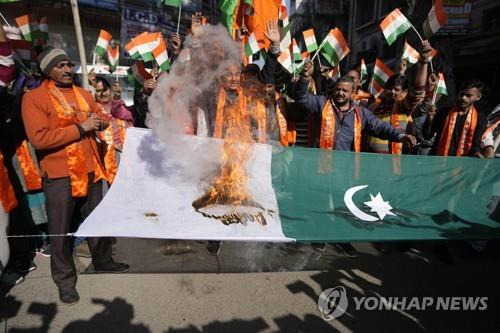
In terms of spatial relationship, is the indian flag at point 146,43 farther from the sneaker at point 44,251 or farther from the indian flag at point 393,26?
the indian flag at point 393,26

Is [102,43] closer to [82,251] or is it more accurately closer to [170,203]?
[82,251]

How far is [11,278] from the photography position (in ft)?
10.7

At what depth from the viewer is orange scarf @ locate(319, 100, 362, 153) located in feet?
11.8

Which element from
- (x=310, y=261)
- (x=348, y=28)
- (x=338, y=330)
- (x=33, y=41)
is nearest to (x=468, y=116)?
(x=310, y=261)

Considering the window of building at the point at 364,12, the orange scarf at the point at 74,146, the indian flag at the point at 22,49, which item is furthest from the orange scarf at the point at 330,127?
the window of building at the point at 364,12

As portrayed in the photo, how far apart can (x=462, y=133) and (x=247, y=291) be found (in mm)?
2877

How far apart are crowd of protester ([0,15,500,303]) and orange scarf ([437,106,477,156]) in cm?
1

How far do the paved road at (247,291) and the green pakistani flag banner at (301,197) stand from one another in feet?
2.55

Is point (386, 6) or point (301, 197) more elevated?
point (386, 6)

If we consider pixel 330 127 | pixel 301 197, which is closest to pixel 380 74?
pixel 330 127

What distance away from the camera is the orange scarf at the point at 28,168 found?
3.42m

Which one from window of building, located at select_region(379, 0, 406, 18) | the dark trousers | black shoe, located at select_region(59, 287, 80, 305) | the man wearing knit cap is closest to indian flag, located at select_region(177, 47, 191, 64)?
the man wearing knit cap

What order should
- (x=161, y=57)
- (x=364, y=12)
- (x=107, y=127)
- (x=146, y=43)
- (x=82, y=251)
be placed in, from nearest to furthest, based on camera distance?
(x=107, y=127), (x=82, y=251), (x=161, y=57), (x=146, y=43), (x=364, y=12)

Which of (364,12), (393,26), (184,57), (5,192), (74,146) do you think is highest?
(364,12)
